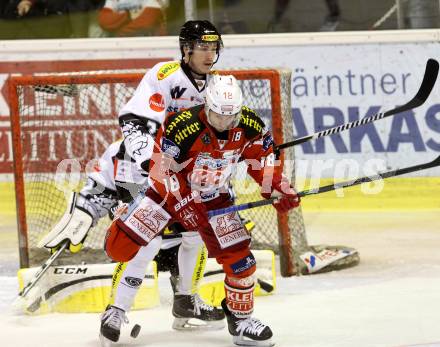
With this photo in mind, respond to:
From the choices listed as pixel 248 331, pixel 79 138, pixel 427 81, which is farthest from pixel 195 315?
pixel 79 138

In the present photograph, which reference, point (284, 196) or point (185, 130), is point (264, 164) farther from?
point (185, 130)

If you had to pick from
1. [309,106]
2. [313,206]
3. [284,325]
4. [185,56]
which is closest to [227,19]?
[309,106]

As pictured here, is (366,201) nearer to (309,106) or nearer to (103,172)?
(309,106)

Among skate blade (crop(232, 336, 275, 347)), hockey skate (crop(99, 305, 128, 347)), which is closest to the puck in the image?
hockey skate (crop(99, 305, 128, 347))

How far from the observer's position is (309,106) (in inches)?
308

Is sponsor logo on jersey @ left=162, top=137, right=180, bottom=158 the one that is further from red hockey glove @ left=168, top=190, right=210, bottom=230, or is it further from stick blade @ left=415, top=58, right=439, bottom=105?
stick blade @ left=415, top=58, right=439, bottom=105

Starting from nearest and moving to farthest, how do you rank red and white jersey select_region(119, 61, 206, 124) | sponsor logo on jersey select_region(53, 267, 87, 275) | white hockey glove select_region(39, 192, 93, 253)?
red and white jersey select_region(119, 61, 206, 124)
sponsor logo on jersey select_region(53, 267, 87, 275)
white hockey glove select_region(39, 192, 93, 253)

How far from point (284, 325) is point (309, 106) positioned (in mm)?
2986

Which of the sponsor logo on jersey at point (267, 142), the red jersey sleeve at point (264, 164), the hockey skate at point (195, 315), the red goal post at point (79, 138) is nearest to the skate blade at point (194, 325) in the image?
the hockey skate at point (195, 315)

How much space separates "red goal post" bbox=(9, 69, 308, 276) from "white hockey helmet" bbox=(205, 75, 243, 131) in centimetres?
155

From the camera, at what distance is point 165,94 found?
17.6ft

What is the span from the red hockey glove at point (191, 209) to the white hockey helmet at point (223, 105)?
1.11 feet

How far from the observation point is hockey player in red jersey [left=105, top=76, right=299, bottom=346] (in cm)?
460

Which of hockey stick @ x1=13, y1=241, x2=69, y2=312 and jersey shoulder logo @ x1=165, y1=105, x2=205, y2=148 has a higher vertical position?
jersey shoulder logo @ x1=165, y1=105, x2=205, y2=148
